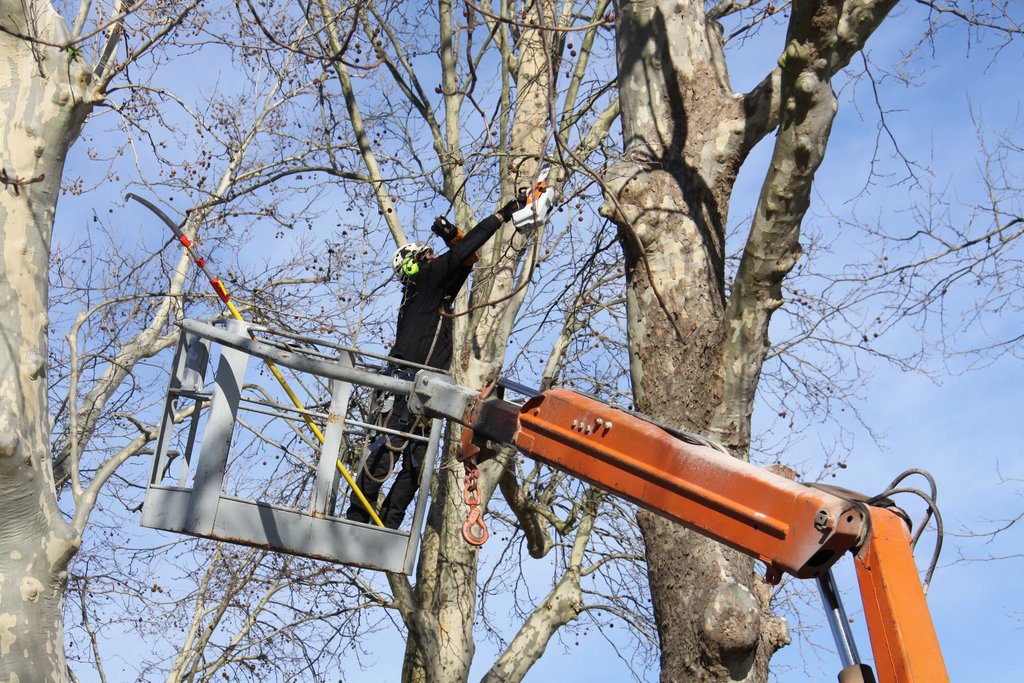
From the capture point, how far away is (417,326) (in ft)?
23.6

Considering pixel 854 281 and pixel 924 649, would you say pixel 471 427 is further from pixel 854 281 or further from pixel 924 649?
pixel 854 281

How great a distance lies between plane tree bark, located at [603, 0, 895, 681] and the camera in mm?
4402

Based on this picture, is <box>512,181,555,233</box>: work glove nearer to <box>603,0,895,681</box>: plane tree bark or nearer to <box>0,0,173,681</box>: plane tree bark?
<box>603,0,895,681</box>: plane tree bark

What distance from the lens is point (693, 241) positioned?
504 centimetres

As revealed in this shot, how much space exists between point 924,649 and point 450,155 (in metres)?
6.94

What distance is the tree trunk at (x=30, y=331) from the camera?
5406 millimetres

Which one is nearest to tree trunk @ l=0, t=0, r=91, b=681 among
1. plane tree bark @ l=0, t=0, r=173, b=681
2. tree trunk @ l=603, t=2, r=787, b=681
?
plane tree bark @ l=0, t=0, r=173, b=681

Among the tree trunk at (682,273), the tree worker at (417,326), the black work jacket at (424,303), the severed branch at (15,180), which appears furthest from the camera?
the black work jacket at (424,303)

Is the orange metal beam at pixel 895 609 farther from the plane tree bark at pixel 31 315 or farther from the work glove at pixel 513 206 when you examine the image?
the plane tree bark at pixel 31 315

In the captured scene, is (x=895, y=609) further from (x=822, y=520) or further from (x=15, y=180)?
(x=15, y=180)

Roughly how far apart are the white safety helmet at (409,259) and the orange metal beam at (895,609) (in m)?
4.35

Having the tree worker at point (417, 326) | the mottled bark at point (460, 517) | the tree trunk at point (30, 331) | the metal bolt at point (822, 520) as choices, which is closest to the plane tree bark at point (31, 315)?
the tree trunk at point (30, 331)

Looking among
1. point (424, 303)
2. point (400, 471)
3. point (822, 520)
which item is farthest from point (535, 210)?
point (822, 520)

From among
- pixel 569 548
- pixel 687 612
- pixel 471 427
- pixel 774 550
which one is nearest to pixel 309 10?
pixel 569 548
